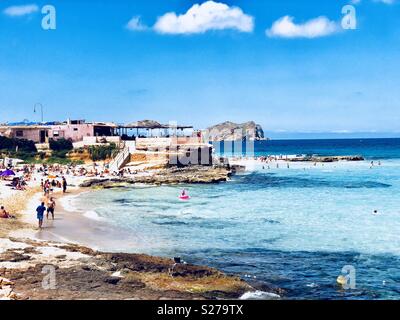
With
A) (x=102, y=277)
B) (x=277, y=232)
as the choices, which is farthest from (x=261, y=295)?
(x=277, y=232)

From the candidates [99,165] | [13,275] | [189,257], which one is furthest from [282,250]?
[99,165]

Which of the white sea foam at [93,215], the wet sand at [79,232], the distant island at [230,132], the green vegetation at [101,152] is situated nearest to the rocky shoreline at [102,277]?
the wet sand at [79,232]

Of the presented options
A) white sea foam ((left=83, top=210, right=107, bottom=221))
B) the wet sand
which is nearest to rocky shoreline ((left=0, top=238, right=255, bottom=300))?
the wet sand

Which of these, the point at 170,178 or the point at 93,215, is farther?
the point at 170,178

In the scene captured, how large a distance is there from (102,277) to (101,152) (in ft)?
121

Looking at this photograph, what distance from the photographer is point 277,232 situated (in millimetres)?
16625

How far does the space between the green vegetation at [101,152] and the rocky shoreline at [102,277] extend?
33805 mm

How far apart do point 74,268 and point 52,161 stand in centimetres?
3487

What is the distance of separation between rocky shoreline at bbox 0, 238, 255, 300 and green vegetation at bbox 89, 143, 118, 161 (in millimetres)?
33805

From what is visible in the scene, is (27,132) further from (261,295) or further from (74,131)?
(261,295)

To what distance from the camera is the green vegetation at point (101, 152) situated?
1783 inches

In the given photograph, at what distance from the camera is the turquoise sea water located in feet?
36.4
